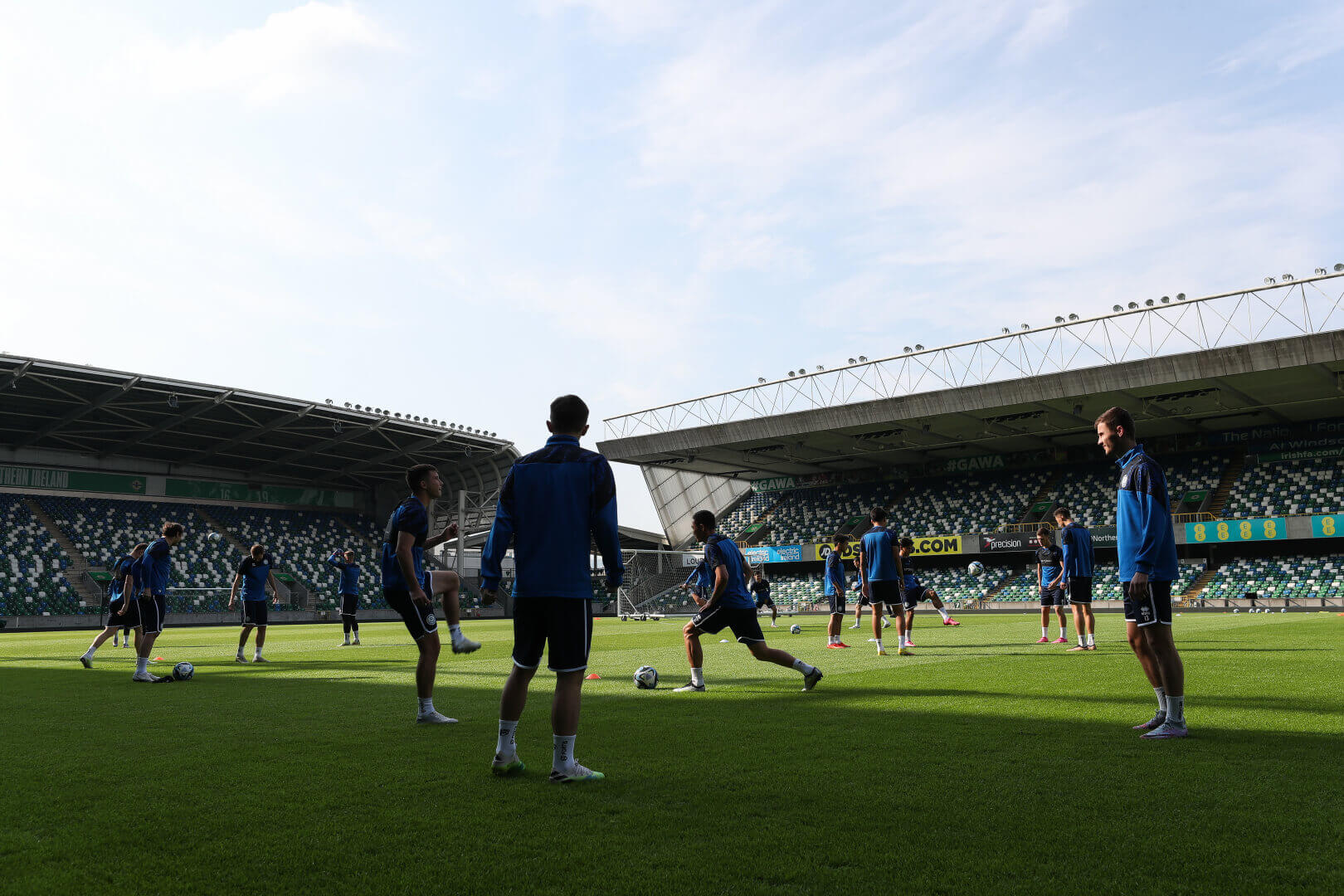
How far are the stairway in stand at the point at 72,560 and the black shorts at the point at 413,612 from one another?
42.2 meters

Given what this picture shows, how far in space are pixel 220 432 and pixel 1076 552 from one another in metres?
45.9

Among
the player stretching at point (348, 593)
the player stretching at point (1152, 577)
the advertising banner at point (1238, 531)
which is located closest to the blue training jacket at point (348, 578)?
the player stretching at point (348, 593)

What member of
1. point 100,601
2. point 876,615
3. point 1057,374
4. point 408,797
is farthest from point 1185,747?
point 100,601

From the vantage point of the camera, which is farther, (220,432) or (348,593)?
(220,432)

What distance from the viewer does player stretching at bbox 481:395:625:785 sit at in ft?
16.3

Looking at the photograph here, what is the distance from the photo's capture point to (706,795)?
4.43 m

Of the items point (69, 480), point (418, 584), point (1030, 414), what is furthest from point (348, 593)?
point (69, 480)

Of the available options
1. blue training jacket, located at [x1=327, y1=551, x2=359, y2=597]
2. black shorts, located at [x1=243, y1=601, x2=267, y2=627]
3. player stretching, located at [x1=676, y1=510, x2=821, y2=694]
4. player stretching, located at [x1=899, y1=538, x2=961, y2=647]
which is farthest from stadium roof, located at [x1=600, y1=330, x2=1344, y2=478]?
player stretching, located at [x1=676, y1=510, x2=821, y2=694]

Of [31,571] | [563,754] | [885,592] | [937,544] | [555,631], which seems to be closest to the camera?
[563,754]

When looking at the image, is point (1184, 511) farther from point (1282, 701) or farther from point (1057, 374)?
point (1282, 701)

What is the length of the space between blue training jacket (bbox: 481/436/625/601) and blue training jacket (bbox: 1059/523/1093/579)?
10466 millimetres

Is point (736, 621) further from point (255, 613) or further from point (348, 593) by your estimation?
point (348, 593)

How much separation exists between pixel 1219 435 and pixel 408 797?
50.4 meters

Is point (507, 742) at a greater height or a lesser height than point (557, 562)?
lesser
